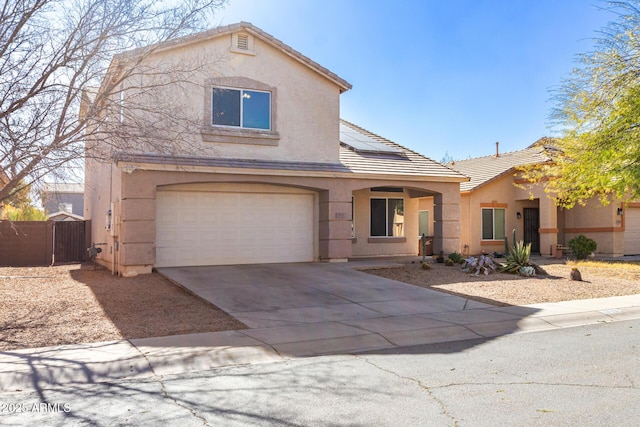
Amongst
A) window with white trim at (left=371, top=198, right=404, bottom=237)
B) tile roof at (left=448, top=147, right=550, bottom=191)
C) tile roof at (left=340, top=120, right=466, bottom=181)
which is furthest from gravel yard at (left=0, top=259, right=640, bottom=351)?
tile roof at (left=448, top=147, right=550, bottom=191)

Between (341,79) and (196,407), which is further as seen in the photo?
(341,79)

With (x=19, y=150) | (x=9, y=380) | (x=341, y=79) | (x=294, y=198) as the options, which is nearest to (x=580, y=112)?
(x=341, y=79)

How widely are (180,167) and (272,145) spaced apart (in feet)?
10.7

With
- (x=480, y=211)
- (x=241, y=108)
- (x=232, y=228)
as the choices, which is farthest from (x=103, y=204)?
(x=480, y=211)

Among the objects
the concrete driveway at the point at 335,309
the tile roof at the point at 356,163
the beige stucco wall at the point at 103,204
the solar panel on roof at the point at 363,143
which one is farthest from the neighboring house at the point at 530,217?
the beige stucco wall at the point at 103,204

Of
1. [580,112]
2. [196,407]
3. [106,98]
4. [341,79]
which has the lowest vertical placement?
[196,407]

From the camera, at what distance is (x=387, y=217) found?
862 inches

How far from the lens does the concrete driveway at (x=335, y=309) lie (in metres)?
8.55

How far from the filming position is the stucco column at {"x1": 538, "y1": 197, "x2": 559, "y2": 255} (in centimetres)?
2359

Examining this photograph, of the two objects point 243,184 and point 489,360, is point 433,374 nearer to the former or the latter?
point 489,360

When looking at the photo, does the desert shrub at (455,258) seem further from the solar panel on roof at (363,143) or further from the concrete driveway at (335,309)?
the solar panel on roof at (363,143)

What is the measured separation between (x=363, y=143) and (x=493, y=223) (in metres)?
→ 7.73

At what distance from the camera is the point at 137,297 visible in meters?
11.9

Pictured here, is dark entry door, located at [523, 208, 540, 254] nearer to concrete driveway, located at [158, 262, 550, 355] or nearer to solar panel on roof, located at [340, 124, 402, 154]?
solar panel on roof, located at [340, 124, 402, 154]
